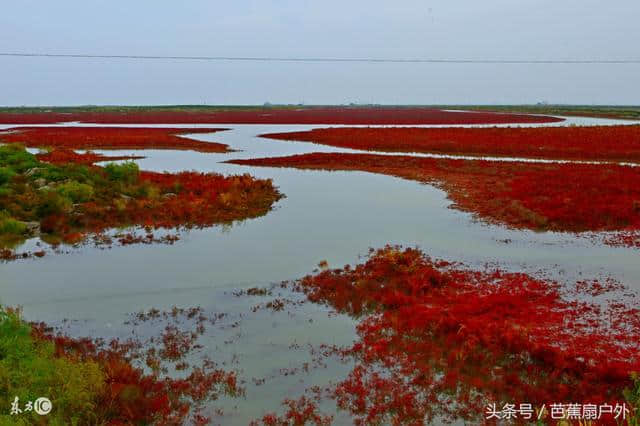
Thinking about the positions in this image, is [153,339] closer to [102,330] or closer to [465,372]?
[102,330]

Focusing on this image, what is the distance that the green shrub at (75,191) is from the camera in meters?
21.9

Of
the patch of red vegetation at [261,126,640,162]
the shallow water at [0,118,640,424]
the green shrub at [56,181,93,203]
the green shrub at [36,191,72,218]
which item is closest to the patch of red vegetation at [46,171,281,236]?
the green shrub at [36,191,72,218]

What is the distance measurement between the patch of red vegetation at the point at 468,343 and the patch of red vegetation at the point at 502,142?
1217 inches

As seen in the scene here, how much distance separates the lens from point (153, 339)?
9.94m

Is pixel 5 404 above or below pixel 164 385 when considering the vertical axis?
above

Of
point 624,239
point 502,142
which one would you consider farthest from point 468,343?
point 502,142

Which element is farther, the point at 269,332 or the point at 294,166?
the point at 294,166

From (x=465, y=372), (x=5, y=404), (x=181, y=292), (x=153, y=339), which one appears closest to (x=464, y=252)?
(x=465, y=372)

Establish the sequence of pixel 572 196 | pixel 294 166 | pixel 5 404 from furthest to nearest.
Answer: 1. pixel 294 166
2. pixel 572 196
3. pixel 5 404

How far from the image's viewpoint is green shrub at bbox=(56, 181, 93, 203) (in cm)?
2186

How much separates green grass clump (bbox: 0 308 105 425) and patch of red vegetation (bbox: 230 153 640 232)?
54.2ft

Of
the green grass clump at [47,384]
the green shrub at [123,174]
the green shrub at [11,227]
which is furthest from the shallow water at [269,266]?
the green shrub at [123,174]

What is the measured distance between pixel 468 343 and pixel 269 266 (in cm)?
704

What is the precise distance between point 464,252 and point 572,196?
10.1 meters
